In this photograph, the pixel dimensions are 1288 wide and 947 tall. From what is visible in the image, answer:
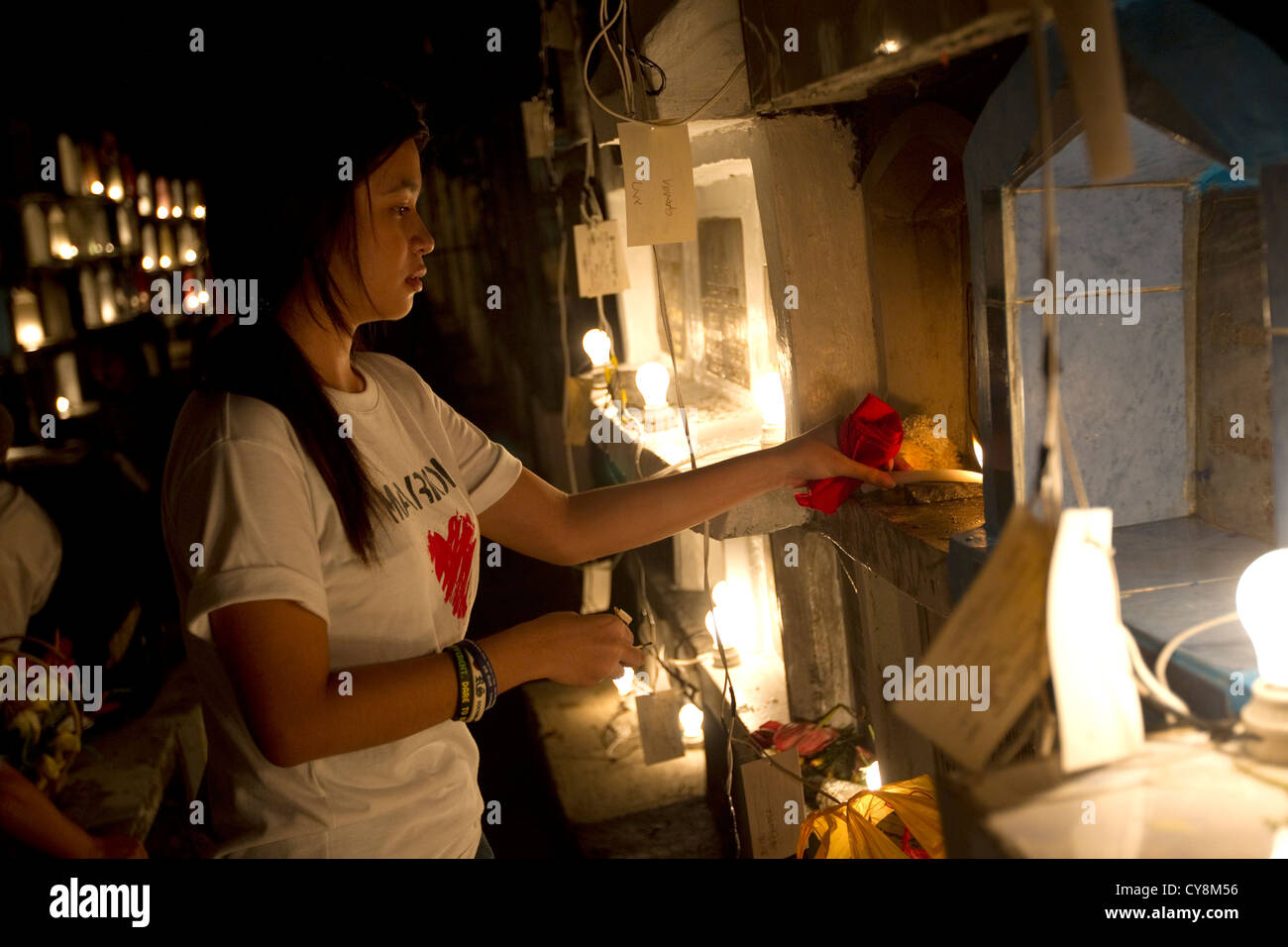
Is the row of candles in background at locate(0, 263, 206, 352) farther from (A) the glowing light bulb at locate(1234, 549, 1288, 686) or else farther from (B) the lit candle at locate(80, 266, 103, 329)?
(A) the glowing light bulb at locate(1234, 549, 1288, 686)

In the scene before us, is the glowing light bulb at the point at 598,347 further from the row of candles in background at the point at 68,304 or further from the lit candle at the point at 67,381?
the lit candle at the point at 67,381

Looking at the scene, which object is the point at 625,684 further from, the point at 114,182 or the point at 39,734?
the point at 114,182

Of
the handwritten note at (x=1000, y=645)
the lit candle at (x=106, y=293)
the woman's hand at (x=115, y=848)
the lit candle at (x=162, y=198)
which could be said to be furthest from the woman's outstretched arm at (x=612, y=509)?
the lit candle at (x=162, y=198)

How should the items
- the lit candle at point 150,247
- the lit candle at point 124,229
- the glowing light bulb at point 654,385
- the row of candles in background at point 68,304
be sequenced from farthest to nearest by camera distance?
the lit candle at point 150,247, the lit candle at point 124,229, the row of candles in background at point 68,304, the glowing light bulb at point 654,385

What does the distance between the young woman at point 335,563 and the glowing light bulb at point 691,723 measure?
4.37 meters

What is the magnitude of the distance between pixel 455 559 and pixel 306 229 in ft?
2.52

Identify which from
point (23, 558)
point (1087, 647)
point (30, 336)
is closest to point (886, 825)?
point (1087, 647)

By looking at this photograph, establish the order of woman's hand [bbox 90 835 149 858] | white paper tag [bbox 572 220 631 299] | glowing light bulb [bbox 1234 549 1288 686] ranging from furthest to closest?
white paper tag [bbox 572 220 631 299] < woman's hand [bbox 90 835 149 858] < glowing light bulb [bbox 1234 549 1288 686]

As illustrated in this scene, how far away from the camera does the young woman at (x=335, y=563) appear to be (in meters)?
1.64

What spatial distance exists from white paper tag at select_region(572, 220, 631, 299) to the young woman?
371 cm

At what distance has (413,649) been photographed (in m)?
1.92

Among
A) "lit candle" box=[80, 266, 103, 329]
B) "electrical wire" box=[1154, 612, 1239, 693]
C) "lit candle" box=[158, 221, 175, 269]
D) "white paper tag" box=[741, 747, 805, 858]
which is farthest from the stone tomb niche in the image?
"lit candle" box=[158, 221, 175, 269]

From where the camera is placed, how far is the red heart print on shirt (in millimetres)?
2025

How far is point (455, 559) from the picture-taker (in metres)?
2.08
